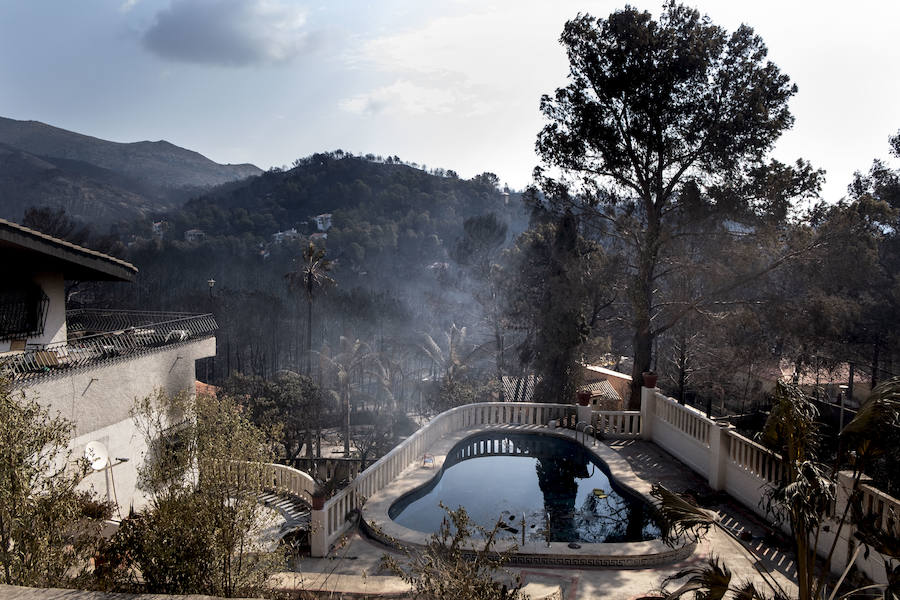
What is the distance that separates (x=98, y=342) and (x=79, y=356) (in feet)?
2.40

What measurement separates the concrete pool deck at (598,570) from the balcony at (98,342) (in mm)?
4548

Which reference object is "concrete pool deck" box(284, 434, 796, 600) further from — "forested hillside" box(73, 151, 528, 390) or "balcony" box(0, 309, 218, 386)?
"forested hillside" box(73, 151, 528, 390)

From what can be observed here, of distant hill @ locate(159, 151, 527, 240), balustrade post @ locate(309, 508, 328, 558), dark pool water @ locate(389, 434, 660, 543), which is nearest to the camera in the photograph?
balustrade post @ locate(309, 508, 328, 558)

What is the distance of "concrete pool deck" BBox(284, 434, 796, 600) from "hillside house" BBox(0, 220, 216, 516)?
548 cm

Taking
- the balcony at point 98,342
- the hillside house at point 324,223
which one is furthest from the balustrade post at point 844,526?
the hillside house at point 324,223

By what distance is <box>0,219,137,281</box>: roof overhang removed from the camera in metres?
10.3

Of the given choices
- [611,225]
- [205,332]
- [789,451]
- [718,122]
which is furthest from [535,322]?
[789,451]

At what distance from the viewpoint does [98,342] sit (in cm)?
1218

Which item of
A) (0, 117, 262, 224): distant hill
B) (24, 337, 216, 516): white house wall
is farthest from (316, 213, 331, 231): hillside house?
(24, 337, 216, 516): white house wall

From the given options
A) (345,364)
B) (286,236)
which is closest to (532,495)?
(345,364)

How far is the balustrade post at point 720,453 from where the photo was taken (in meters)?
9.63

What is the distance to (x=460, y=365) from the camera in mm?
33469

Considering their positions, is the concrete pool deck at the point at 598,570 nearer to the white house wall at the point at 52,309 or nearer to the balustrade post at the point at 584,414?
the balustrade post at the point at 584,414

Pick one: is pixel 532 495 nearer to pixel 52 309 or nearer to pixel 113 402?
pixel 113 402
